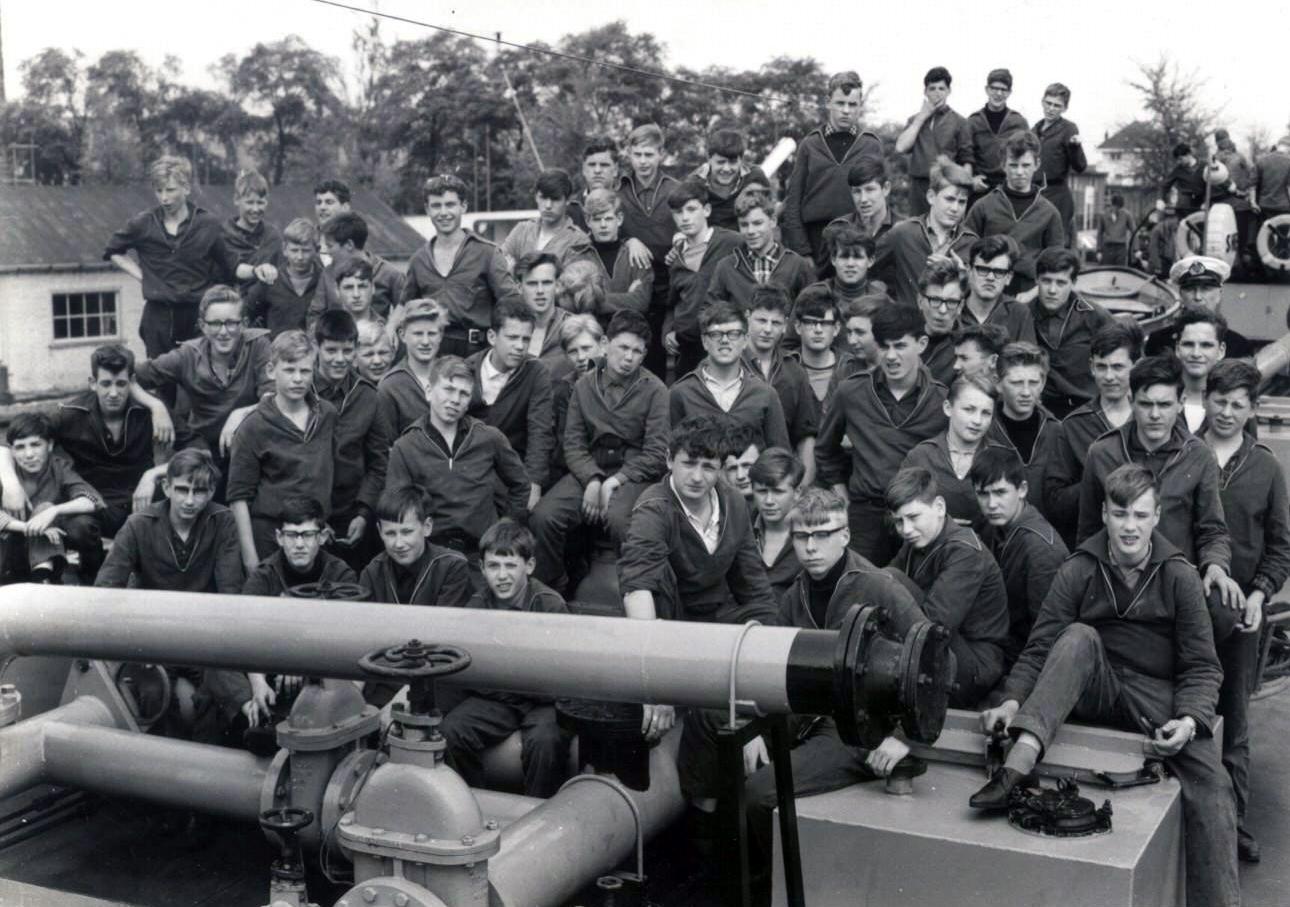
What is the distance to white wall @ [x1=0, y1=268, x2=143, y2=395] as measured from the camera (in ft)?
86.4

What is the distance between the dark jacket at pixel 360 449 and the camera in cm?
682

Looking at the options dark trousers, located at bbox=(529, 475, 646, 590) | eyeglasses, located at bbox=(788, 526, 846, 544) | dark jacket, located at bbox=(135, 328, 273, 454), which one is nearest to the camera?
eyeglasses, located at bbox=(788, 526, 846, 544)

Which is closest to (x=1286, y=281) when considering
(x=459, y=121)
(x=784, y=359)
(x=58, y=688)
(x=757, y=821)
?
(x=784, y=359)

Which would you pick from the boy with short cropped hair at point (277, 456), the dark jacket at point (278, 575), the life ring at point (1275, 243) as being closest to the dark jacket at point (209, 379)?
the boy with short cropped hair at point (277, 456)

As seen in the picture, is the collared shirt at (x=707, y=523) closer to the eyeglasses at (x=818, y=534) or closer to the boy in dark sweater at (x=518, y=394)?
the eyeglasses at (x=818, y=534)

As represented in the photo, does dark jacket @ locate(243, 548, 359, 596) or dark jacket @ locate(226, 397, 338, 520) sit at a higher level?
dark jacket @ locate(226, 397, 338, 520)

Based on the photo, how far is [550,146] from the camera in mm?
35188

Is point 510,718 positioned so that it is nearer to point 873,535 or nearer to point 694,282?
point 873,535

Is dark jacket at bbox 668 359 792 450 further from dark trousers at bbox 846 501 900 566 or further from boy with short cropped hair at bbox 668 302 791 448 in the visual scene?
dark trousers at bbox 846 501 900 566

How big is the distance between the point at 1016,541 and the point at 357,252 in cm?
453

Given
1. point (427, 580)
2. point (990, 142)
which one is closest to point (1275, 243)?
point (990, 142)

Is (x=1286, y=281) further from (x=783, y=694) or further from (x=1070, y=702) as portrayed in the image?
(x=783, y=694)

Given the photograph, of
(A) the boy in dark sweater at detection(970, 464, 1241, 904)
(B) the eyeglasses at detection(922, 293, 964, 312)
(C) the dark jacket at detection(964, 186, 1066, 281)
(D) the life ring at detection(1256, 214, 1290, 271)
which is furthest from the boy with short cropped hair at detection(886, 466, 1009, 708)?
(D) the life ring at detection(1256, 214, 1290, 271)

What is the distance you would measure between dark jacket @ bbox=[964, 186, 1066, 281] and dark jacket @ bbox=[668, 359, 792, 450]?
284cm
